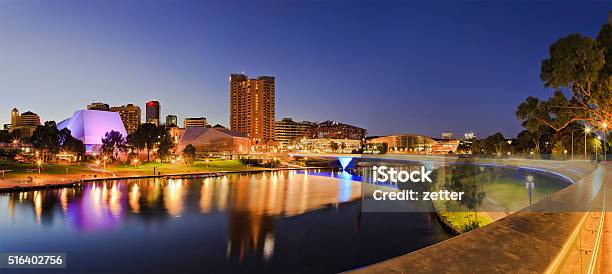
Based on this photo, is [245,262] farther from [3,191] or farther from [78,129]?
[78,129]

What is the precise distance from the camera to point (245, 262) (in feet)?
75.6

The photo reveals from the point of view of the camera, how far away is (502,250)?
6.05m

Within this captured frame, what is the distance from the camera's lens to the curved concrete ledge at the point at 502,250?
5.43 metres

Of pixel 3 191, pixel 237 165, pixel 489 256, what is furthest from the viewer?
pixel 237 165

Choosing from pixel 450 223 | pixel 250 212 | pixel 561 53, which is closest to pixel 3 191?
pixel 250 212

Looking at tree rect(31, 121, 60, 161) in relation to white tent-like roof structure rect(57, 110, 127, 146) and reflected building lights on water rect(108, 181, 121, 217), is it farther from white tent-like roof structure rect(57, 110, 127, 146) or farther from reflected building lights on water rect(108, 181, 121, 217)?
white tent-like roof structure rect(57, 110, 127, 146)

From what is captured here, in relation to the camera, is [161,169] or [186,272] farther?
[161,169]

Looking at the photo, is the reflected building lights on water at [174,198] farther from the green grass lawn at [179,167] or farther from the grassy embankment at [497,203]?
the grassy embankment at [497,203]

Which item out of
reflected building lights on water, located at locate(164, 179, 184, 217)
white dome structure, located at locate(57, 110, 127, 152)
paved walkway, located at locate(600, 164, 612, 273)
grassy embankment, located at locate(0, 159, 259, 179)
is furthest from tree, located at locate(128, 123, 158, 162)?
paved walkway, located at locate(600, 164, 612, 273)

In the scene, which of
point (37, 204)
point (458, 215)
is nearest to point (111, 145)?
point (37, 204)

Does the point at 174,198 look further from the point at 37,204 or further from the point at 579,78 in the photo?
the point at 579,78

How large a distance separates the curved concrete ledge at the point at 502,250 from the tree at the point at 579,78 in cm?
1766

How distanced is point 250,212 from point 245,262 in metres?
17.7

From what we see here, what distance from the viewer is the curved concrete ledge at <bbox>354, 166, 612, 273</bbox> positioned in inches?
214
